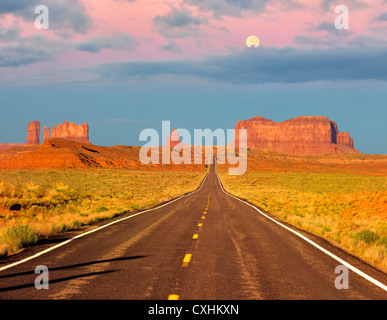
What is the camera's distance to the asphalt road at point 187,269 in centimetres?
621

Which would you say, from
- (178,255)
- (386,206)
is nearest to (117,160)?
(386,206)

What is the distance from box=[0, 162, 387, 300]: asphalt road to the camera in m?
6.21

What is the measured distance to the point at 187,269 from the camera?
7.79 m

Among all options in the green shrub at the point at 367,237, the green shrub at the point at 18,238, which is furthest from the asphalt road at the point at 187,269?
the green shrub at the point at 367,237
